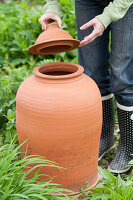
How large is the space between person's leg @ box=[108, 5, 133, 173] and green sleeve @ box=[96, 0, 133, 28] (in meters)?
0.13

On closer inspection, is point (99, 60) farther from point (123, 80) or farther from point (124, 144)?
point (124, 144)

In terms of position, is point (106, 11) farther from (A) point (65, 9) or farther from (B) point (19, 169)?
(A) point (65, 9)

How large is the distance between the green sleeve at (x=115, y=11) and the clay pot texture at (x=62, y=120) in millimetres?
381

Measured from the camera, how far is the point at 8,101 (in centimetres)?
315

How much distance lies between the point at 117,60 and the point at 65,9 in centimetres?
234

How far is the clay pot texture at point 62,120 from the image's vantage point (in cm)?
200

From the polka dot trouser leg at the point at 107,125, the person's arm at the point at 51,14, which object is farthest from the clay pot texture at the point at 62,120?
the polka dot trouser leg at the point at 107,125

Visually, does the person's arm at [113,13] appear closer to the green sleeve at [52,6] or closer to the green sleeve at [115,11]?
the green sleeve at [115,11]

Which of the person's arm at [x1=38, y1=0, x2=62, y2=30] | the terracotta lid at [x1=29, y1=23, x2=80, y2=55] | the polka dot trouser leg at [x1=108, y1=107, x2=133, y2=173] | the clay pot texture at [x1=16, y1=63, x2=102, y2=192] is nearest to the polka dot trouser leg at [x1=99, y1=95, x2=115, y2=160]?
the polka dot trouser leg at [x1=108, y1=107, x2=133, y2=173]

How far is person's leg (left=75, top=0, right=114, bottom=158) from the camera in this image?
7.79 ft

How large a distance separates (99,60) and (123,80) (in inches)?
11.9

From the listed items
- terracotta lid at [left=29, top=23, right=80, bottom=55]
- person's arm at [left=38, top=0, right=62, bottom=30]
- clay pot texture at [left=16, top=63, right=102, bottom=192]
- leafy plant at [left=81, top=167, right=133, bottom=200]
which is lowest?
leafy plant at [left=81, top=167, right=133, bottom=200]

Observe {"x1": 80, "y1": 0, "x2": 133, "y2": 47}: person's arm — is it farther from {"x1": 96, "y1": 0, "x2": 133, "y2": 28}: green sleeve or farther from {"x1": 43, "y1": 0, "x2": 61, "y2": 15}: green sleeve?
{"x1": 43, "y1": 0, "x2": 61, "y2": 15}: green sleeve

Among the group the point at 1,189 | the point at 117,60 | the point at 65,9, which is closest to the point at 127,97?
the point at 117,60
